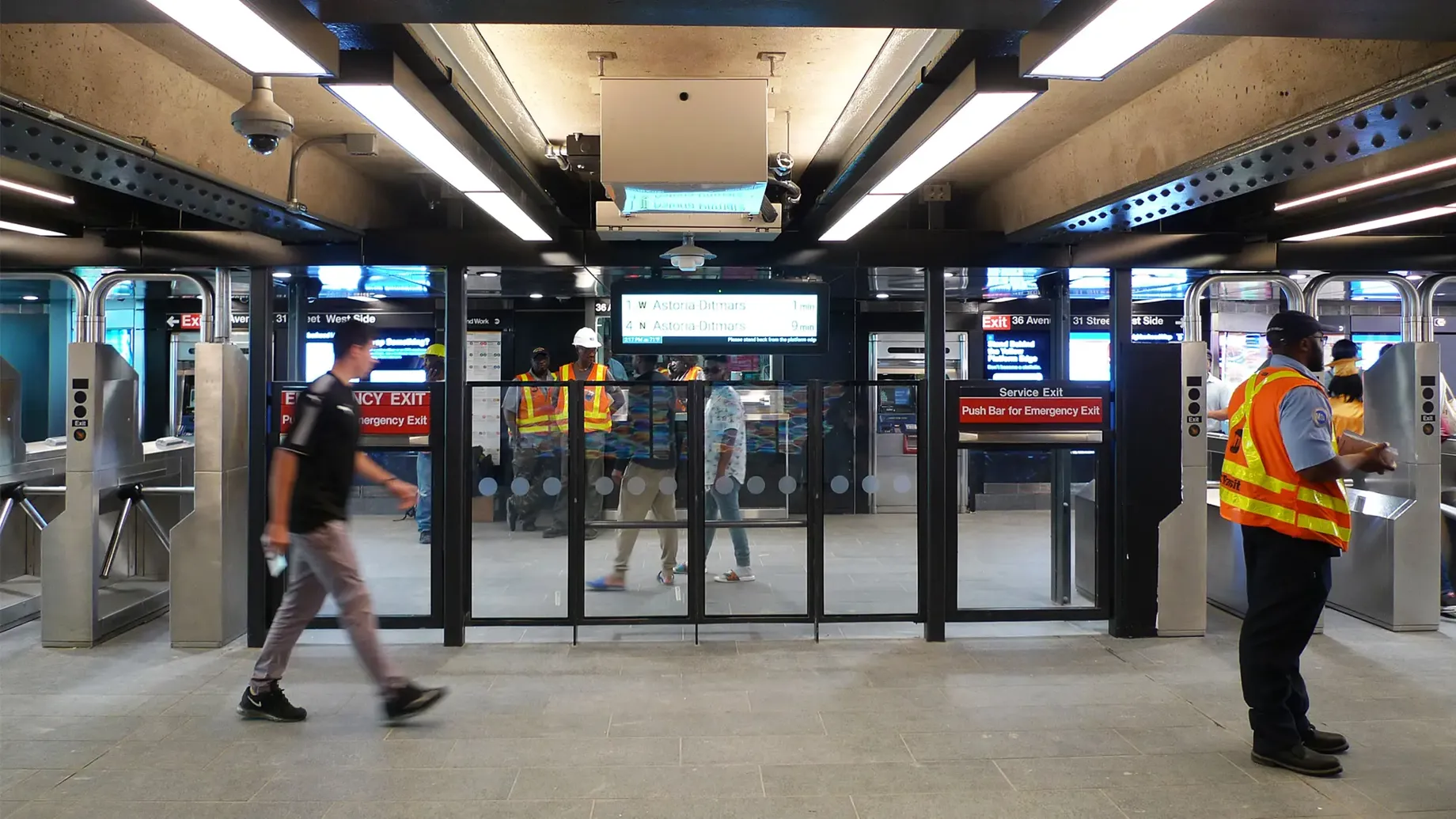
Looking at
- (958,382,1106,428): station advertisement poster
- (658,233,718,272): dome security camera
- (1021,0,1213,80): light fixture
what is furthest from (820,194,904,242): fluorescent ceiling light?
(1021,0,1213,80): light fixture

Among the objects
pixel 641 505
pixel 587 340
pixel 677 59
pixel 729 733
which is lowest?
pixel 729 733

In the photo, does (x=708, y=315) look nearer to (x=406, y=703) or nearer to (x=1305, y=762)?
(x=406, y=703)

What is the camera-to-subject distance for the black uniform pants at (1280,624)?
331 cm

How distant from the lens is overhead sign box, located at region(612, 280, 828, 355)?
503cm

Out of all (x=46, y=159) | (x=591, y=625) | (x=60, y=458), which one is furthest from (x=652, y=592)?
(x=60, y=458)

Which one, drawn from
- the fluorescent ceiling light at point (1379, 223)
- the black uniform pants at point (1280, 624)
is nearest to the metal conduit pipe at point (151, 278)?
the black uniform pants at point (1280, 624)

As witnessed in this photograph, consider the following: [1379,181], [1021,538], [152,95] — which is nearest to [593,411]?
[152,95]

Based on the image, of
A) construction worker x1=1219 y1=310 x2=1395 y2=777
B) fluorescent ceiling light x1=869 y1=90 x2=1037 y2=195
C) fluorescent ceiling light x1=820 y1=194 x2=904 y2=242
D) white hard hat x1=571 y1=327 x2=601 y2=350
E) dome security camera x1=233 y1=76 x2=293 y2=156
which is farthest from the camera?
white hard hat x1=571 y1=327 x2=601 y2=350

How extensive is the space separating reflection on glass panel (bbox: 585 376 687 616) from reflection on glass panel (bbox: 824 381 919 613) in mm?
925

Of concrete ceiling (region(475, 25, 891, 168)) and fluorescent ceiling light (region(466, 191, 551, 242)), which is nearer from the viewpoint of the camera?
concrete ceiling (region(475, 25, 891, 168))

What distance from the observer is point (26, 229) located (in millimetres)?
4797

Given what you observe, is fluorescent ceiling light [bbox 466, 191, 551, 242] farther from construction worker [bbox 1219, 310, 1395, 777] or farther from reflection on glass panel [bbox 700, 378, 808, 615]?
construction worker [bbox 1219, 310, 1395, 777]

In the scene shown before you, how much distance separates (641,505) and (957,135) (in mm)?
3149

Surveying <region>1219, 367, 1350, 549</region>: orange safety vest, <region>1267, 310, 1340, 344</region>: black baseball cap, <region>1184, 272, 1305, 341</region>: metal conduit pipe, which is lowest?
<region>1219, 367, 1350, 549</region>: orange safety vest
